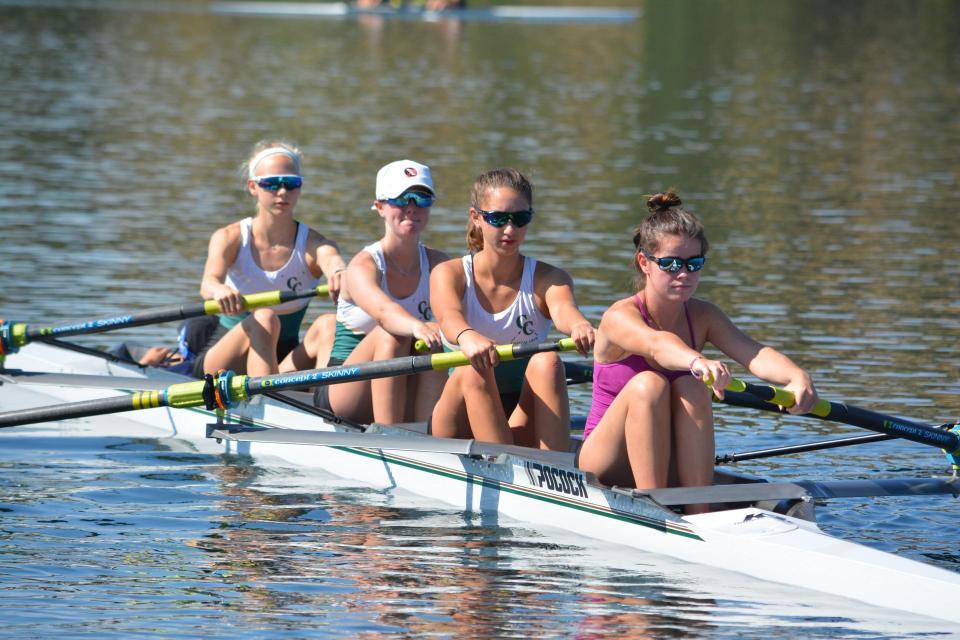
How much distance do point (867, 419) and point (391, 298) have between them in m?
2.76

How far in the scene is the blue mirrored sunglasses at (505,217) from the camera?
306 inches

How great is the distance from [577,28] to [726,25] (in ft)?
16.1

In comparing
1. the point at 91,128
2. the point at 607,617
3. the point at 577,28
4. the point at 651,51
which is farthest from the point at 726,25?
the point at 607,617

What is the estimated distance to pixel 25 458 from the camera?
30.6ft

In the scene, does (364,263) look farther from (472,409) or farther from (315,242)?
(315,242)

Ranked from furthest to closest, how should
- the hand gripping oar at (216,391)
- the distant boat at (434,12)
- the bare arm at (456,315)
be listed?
1. the distant boat at (434,12)
2. the hand gripping oar at (216,391)
3. the bare arm at (456,315)

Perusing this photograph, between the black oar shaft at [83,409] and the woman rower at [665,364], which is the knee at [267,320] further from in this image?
the woman rower at [665,364]

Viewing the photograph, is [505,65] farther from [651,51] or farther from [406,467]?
[406,467]

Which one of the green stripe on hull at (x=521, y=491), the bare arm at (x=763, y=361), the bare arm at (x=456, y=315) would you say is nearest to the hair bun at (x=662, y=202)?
the bare arm at (x=763, y=361)

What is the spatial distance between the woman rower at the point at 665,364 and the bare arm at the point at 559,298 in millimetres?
538

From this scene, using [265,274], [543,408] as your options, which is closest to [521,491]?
[543,408]

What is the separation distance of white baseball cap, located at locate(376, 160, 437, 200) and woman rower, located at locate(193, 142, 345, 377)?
40.9 inches

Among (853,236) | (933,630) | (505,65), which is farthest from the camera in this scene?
(505,65)

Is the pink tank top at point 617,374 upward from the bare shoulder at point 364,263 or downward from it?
downward
